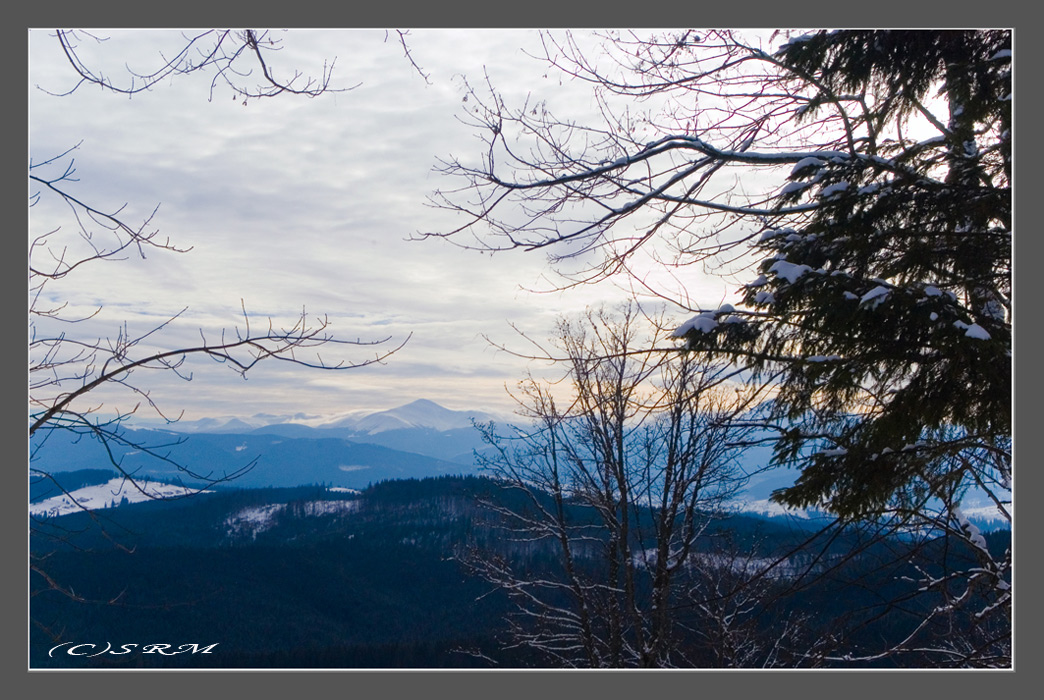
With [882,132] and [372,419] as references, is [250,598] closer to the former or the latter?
[372,419]

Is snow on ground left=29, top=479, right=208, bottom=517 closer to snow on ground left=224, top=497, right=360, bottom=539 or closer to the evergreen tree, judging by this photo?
the evergreen tree

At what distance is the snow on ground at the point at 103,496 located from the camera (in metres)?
2.54

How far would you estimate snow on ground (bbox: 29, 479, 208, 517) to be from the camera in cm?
254

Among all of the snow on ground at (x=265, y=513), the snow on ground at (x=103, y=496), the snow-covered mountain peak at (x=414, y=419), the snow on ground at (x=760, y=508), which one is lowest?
the snow on ground at (x=265, y=513)

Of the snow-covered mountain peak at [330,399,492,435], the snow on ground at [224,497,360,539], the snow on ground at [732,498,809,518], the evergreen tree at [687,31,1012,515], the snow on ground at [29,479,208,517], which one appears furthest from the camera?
the snow on ground at [224,497,360,539]

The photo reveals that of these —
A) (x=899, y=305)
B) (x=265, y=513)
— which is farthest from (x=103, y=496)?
(x=265, y=513)

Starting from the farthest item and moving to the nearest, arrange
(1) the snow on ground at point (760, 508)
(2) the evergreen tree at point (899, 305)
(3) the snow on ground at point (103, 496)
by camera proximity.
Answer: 1. (1) the snow on ground at point (760, 508)
2. (3) the snow on ground at point (103, 496)
3. (2) the evergreen tree at point (899, 305)

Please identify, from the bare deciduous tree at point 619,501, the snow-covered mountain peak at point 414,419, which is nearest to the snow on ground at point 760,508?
the bare deciduous tree at point 619,501

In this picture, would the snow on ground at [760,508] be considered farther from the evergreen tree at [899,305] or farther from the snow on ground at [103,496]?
the snow on ground at [103,496]

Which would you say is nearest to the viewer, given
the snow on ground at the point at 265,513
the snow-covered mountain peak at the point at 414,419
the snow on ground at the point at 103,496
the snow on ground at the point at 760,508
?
the snow on ground at the point at 103,496

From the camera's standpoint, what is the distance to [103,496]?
254 cm

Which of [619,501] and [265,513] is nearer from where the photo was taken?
[619,501]

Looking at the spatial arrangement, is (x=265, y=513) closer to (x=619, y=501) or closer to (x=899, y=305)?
(x=619, y=501)

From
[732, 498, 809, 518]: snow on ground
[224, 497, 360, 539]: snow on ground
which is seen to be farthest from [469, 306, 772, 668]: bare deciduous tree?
[224, 497, 360, 539]: snow on ground
